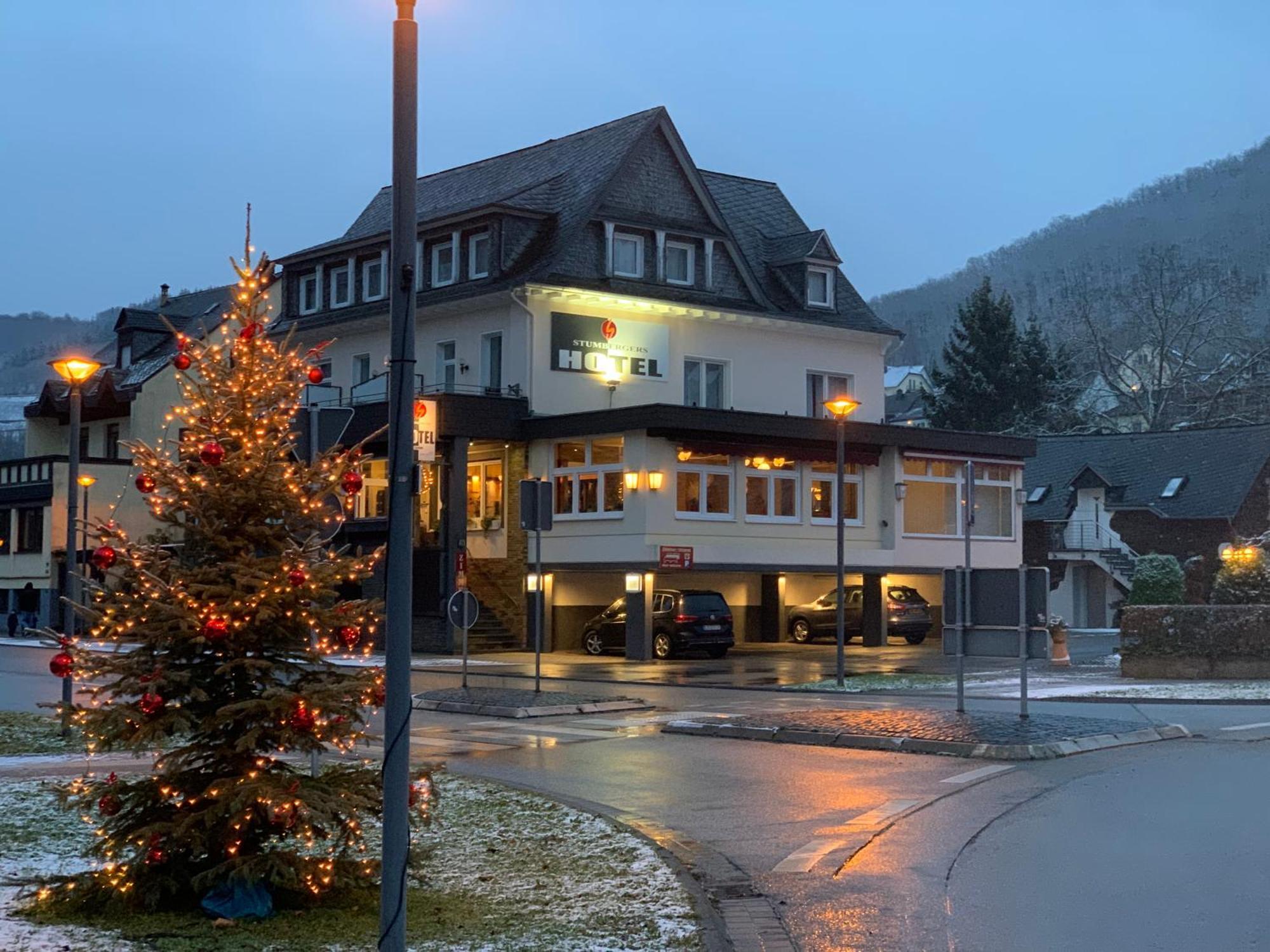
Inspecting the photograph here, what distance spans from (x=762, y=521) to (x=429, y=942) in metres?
33.2

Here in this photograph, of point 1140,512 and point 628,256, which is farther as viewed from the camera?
point 1140,512

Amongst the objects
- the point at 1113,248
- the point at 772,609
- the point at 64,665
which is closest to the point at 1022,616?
the point at 64,665

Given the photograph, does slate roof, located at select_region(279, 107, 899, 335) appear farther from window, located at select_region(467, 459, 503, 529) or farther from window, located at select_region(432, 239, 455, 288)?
window, located at select_region(467, 459, 503, 529)

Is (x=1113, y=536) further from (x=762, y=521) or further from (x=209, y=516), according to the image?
(x=209, y=516)

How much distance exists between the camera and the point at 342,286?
48.7 meters

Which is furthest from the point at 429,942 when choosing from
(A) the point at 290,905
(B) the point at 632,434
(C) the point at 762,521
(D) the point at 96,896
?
(C) the point at 762,521

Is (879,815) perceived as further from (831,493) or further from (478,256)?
(478,256)

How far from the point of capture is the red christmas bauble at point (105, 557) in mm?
7898

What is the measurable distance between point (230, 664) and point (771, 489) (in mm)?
33330

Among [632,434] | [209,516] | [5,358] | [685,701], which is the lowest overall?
[685,701]

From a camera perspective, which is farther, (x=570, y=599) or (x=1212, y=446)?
(x=1212, y=446)

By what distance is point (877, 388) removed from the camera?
49156 mm

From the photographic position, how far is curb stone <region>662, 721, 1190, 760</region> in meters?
15.7

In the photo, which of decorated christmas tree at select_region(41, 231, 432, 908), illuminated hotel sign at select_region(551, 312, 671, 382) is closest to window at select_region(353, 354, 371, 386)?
illuminated hotel sign at select_region(551, 312, 671, 382)
